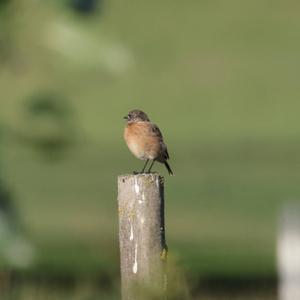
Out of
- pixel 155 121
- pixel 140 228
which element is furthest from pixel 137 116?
pixel 155 121

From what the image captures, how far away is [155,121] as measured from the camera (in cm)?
3831

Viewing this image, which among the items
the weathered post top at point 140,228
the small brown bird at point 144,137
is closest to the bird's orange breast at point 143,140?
the small brown bird at point 144,137

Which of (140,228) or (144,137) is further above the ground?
(144,137)

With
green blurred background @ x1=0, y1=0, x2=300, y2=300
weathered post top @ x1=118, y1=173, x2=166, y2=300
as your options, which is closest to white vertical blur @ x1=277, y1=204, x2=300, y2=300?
green blurred background @ x1=0, y1=0, x2=300, y2=300

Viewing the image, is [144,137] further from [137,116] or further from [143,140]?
[137,116]

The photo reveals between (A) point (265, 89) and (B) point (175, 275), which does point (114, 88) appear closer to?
(A) point (265, 89)

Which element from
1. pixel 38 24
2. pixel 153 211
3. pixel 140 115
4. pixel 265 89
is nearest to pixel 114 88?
pixel 265 89

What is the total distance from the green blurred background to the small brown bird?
100 cm

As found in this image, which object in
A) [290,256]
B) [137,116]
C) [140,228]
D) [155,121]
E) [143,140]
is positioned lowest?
[140,228]

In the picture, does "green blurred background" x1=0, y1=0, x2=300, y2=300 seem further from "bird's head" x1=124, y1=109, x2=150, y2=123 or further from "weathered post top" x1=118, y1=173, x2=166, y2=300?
"bird's head" x1=124, y1=109, x2=150, y2=123

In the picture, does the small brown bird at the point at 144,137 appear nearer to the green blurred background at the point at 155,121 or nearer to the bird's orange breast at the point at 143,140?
the bird's orange breast at the point at 143,140

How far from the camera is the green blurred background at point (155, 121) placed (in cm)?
1412

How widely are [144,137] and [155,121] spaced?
90.3 ft

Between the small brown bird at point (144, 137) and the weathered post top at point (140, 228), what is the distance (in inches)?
117
